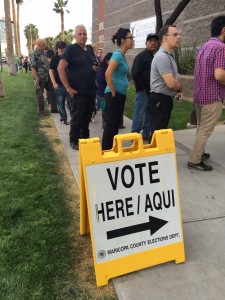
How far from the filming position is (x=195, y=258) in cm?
261

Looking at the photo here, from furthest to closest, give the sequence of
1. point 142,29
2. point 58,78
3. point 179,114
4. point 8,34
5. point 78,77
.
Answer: point 8,34
point 142,29
point 179,114
point 58,78
point 78,77

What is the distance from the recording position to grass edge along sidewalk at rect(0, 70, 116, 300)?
229cm

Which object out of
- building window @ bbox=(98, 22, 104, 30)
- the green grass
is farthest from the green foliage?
building window @ bbox=(98, 22, 104, 30)

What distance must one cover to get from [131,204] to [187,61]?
33.3 ft

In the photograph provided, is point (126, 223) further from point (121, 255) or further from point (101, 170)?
point (101, 170)

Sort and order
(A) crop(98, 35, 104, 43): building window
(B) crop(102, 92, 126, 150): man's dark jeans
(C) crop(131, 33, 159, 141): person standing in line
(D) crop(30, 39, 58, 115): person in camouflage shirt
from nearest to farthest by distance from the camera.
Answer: (B) crop(102, 92, 126, 150): man's dark jeans, (C) crop(131, 33, 159, 141): person standing in line, (D) crop(30, 39, 58, 115): person in camouflage shirt, (A) crop(98, 35, 104, 43): building window

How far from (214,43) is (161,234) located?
247 cm

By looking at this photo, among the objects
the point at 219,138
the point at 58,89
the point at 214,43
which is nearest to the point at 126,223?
the point at 214,43

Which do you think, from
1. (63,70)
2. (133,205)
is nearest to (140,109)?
(63,70)

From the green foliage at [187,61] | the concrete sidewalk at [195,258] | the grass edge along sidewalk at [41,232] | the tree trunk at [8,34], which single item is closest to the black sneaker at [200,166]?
the concrete sidewalk at [195,258]

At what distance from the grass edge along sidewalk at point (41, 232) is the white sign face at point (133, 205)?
294 mm

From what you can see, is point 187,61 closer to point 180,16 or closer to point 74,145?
point 180,16

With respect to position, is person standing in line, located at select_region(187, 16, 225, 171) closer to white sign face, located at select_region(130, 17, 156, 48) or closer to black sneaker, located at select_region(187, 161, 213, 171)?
black sneaker, located at select_region(187, 161, 213, 171)

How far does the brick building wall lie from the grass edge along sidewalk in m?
8.28
